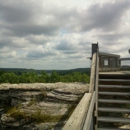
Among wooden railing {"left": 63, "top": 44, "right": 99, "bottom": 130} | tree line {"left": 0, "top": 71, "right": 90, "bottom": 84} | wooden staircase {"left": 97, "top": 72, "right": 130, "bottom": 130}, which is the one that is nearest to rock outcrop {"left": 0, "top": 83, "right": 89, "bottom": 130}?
wooden staircase {"left": 97, "top": 72, "right": 130, "bottom": 130}

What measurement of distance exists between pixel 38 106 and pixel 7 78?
43.9 metres

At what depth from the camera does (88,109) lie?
3166 millimetres

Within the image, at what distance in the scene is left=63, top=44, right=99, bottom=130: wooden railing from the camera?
7.15 ft

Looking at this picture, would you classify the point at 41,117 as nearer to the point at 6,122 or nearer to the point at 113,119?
the point at 6,122

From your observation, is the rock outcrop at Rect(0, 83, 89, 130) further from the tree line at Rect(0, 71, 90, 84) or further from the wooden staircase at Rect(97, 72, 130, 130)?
the tree line at Rect(0, 71, 90, 84)

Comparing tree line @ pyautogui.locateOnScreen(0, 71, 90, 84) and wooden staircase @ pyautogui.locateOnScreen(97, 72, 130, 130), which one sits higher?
wooden staircase @ pyautogui.locateOnScreen(97, 72, 130, 130)

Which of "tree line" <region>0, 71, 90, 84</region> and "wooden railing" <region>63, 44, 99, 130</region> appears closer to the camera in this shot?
"wooden railing" <region>63, 44, 99, 130</region>

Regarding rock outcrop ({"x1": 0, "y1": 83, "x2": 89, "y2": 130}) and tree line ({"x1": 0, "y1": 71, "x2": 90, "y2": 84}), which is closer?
rock outcrop ({"x1": 0, "y1": 83, "x2": 89, "y2": 130})

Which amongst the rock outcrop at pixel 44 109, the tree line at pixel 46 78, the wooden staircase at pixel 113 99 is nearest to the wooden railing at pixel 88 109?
the wooden staircase at pixel 113 99

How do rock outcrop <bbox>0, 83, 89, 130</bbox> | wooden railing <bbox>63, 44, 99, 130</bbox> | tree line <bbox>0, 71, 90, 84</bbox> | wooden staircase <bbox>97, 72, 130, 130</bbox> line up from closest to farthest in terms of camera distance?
1. wooden railing <bbox>63, 44, 99, 130</bbox>
2. wooden staircase <bbox>97, 72, 130, 130</bbox>
3. rock outcrop <bbox>0, 83, 89, 130</bbox>
4. tree line <bbox>0, 71, 90, 84</bbox>

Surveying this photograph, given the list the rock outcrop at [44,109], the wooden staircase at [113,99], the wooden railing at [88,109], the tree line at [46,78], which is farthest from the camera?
the tree line at [46,78]

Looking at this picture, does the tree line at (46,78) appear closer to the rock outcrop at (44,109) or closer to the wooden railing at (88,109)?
the rock outcrop at (44,109)

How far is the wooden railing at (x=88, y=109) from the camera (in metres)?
2.18

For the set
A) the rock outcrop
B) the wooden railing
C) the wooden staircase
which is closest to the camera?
the wooden railing
